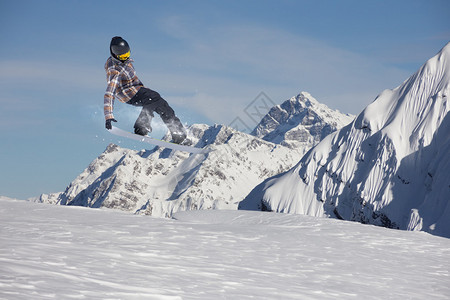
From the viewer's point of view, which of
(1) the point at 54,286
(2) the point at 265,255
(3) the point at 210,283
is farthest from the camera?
(2) the point at 265,255

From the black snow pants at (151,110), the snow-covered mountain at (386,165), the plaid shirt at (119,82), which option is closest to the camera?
the plaid shirt at (119,82)

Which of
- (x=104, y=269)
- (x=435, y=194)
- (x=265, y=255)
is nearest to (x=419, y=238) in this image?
(x=265, y=255)

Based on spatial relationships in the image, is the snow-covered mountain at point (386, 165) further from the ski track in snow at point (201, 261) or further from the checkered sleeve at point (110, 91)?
the checkered sleeve at point (110, 91)

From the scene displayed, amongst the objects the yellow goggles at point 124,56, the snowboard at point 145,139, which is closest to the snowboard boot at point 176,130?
the snowboard at point 145,139

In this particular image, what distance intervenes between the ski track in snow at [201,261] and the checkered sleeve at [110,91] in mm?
2886

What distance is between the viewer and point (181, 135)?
42.5 feet

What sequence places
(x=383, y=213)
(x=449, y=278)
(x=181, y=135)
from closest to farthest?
1. (x=449, y=278)
2. (x=181, y=135)
3. (x=383, y=213)

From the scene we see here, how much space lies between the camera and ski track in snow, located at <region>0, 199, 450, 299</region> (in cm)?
638

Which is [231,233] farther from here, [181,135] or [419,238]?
[419,238]

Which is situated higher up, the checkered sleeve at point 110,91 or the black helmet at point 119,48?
the black helmet at point 119,48

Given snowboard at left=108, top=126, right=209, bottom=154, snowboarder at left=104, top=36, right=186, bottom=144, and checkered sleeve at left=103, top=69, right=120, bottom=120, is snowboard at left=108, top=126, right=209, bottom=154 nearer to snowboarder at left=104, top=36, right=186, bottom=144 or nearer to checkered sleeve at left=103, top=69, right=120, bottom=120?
snowboarder at left=104, top=36, right=186, bottom=144

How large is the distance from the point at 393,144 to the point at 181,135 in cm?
7361

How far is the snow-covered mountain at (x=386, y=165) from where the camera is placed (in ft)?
249

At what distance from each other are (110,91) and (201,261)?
4536 mm
